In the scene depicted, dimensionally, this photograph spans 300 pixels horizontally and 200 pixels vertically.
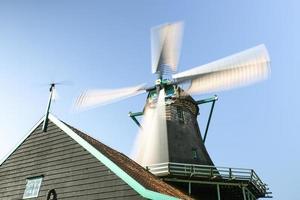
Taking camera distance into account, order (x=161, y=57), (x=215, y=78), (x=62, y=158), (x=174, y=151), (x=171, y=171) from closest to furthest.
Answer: (x=62, y=158)
(x=171, y=171)
(x=174, y=151)
(x=215, y=78)
(x=161, y=57)

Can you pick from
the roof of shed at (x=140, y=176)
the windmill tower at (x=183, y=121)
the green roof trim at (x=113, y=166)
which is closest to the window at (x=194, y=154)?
the windmill tower at (x=183, y=121)

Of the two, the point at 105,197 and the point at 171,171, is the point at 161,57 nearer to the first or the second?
the point at 171,171

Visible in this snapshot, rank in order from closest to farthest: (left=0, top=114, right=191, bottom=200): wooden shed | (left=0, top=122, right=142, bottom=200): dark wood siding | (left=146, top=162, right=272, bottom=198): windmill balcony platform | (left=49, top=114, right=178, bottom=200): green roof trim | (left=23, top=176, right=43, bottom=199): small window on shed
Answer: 1. (left=49, top=114, right=178, bottom=200): green roof trim
2. (left=0, top=114, right=191, bottom=200): wooden shed
3. (left=0, top=122, right=142, bottom=200): dark wood siding
4. (left=23, top=176, right=43, bottom=199): small window on shed
5. (left=146, top=162, right=272, bottom=198): windmill balcony platform

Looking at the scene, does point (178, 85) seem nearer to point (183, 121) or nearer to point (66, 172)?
point (183, 121)

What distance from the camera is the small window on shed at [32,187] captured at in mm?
10891

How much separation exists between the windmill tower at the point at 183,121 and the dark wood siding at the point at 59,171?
6.36 meters

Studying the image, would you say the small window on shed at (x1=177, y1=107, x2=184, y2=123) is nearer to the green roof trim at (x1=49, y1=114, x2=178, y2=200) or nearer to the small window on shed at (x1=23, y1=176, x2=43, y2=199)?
the green roof trim at (x1=49, y1=114, x2=178, y2=200)

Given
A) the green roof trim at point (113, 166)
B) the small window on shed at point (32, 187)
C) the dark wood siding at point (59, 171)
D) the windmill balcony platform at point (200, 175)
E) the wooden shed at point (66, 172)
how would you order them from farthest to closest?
the windmill balcony platform at point (200, 175), the small window on shed at point (32, 187), the dark wood siding at point (59, 171), the wooden shed at point (66, 172), the green roof trim at point (113, 166)

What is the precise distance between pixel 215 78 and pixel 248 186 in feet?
20.0

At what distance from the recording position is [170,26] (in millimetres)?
22922

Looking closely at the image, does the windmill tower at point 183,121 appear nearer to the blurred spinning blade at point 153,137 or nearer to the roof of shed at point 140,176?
the blurred spinning blade at point 153,137

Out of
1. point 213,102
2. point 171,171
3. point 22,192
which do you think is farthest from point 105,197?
point 213,102

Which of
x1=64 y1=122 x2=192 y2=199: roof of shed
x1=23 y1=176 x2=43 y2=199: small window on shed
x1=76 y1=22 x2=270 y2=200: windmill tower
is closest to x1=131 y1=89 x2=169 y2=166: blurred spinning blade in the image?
x1=76 y1=22 x2=270 y2=200: windmill tower

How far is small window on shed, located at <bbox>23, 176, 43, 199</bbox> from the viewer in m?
10.9
